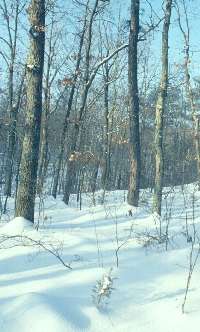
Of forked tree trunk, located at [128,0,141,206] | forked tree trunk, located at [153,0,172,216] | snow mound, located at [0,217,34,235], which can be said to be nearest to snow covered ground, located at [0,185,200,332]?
snow mound, located at [0,217,34,235]

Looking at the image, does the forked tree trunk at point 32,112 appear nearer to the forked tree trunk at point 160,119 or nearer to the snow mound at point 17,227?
the snow mound at point 17,227

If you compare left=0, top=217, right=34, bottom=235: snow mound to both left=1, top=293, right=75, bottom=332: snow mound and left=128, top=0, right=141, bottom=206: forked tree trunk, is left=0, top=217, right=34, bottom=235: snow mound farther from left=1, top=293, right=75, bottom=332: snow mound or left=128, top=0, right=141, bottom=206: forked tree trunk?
left=128, top=0, right=141, bottom=206: forked tree trunk

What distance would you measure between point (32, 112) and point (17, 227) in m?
2.23

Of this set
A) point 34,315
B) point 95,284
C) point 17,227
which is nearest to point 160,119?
point 17,227

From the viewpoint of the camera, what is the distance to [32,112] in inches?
347

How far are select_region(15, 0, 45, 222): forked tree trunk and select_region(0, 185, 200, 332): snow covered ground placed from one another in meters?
1.54

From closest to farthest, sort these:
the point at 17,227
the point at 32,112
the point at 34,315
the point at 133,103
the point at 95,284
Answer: the point at 34,315 < the point at 95,284 < the point at 17,227 < the point at 32,112 < the point at 133,103

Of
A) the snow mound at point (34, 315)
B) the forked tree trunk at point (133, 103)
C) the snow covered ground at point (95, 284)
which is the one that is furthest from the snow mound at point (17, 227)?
the forked tree trunk at point (133, 103)

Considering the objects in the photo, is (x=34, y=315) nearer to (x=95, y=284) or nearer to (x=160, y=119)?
(x=95, y=284)

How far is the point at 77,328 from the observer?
3.59 m

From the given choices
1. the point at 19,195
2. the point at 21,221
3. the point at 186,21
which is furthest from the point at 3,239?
the point at 186,21

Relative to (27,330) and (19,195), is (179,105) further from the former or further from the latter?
(27,330)

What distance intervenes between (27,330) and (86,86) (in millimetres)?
16446

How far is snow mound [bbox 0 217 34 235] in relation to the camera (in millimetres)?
7564
